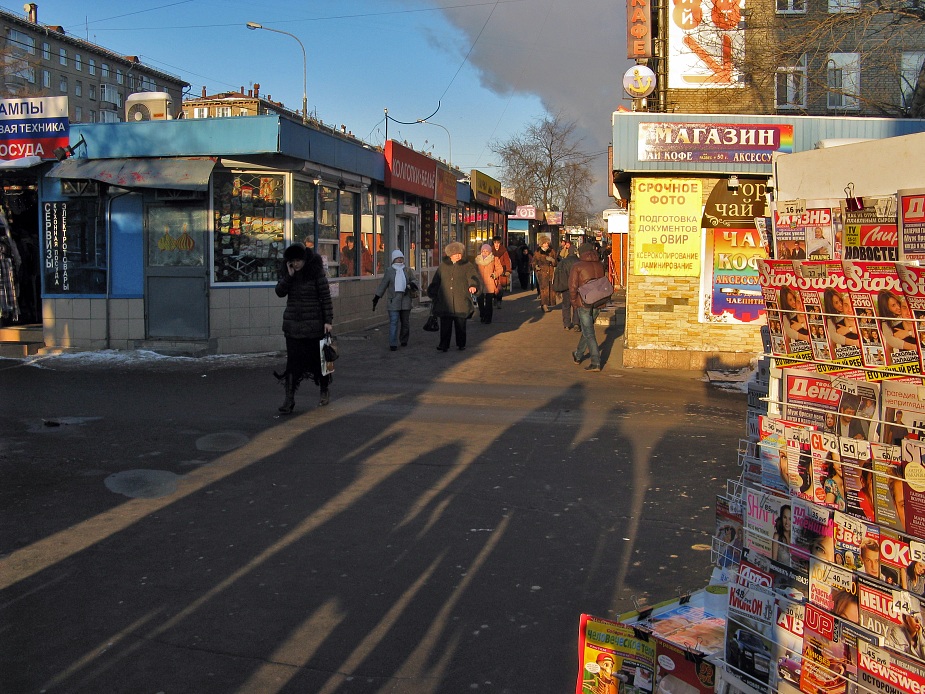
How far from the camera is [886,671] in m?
2.53

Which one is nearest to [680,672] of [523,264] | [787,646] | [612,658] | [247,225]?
[612,658]

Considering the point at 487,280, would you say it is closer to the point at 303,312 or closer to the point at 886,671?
the point at 303,312

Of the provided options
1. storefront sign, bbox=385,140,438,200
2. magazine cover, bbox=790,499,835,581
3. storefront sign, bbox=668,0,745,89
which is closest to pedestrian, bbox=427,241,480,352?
storefront sign, bbox=668,0,745,89

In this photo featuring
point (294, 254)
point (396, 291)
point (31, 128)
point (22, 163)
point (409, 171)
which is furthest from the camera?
point (409, 171)

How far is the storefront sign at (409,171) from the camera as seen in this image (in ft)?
67.7

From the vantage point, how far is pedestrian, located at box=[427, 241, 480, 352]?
14977mm

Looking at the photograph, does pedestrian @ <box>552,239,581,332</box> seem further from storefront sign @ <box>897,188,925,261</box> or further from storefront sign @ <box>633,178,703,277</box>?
storefront sign @ <box>897,188,925,261</box>

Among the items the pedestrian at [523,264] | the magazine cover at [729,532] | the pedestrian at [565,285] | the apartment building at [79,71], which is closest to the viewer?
the magazine cover at [729,532]

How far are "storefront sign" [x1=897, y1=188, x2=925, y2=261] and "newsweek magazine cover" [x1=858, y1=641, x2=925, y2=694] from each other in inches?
46.0

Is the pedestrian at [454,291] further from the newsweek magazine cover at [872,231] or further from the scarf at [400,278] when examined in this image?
the newsweek magazine cover at [872,231]

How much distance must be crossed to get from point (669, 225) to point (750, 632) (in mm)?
10839

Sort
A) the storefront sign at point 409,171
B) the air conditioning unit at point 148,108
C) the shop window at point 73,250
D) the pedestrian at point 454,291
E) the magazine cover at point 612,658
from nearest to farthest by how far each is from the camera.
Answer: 1. the magazine cover at point 612,658
2. the pedestrian at point 454,291
3. the shop window at point 73,250
4. the air conditioning unit at point 148,108
5. the storefront sign at point 409,171

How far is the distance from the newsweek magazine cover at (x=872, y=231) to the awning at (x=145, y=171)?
40.9ft

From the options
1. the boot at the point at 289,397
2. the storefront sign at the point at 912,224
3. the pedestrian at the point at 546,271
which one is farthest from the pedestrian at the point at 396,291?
the storefront sign at the point at 912,224
